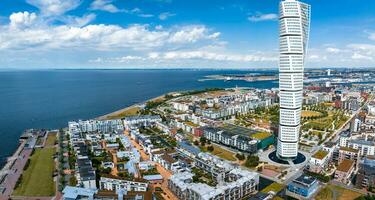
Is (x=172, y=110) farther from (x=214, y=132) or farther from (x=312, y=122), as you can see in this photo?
(x=312, y=122)

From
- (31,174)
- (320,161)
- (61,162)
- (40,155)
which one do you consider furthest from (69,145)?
(320,161)

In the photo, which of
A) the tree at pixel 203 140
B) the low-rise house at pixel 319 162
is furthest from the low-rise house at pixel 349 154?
the tree at pixel 203 140

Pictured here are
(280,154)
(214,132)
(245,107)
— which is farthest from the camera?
(245,107)

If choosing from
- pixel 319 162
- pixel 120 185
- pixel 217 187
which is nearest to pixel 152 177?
pixel 120 185

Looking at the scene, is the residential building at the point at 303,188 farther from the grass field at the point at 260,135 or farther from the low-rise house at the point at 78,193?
the low-rise house at the point at 78,193

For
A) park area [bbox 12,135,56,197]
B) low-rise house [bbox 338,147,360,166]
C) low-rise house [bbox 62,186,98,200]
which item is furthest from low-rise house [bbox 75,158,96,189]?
low-rise house [bbox 338,147,360,166]

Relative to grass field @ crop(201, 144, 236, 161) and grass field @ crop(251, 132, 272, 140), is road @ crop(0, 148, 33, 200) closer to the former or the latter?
grass field @ crop(201, 144, 236, 161)
